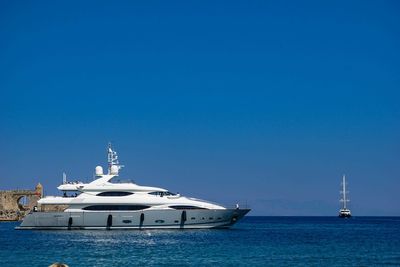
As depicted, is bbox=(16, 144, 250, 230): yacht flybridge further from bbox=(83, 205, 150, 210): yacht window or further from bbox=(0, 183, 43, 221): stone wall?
bbox=(0, 183, 43, 221): stone wall

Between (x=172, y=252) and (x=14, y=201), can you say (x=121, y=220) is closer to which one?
(x=172, y=252)

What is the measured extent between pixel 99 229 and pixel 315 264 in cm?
2784

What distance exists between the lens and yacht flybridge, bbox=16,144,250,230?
188 feet

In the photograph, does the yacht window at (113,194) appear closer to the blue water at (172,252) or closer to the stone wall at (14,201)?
the blue water at (172,252)

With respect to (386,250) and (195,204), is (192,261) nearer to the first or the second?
(386,250)

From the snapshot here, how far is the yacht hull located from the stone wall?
33521mm

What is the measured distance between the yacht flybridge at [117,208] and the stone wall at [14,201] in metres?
34.0

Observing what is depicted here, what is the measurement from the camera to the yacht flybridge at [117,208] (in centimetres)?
5744

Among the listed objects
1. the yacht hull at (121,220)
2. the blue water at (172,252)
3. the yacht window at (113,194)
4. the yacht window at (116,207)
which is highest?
the yacht window at (113,194)

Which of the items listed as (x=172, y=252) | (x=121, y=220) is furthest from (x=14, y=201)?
(x=172, y=252)

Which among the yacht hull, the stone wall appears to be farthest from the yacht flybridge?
the stone wall

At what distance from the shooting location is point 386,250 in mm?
45812

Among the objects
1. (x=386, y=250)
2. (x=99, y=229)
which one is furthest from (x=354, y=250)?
(x=99, y=229)

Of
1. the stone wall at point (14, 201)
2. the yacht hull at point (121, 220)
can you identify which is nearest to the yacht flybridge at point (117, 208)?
the yacht hull at point (121, 220)
